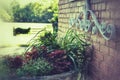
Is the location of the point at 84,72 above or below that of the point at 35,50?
below

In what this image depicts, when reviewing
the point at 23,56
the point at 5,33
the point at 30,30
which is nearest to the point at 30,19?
the point at 30,30

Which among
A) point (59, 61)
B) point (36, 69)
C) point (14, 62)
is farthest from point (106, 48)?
point (14, 62)

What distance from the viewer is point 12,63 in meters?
3.76

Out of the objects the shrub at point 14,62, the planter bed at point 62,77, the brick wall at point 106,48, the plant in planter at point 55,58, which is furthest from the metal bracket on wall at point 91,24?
the shrub at point 14,62

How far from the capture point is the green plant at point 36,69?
349 centimetres

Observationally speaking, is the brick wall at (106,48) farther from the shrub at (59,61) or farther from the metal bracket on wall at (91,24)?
the shrub at (59,61)

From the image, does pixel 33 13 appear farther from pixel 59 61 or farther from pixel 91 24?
pixel 59 61

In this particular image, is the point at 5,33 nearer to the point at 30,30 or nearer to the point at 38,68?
the point at 30,30

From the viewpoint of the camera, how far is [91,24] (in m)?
3.83

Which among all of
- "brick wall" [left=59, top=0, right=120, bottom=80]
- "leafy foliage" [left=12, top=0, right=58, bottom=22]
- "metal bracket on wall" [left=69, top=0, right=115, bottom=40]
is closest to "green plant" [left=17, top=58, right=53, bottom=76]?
"brick wall" [left=59, top=0, right=120, bottom=80]

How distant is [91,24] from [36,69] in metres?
0.95

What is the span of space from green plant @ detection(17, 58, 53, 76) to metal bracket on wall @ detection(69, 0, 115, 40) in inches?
29.1

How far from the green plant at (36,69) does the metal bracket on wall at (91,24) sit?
0.74 m

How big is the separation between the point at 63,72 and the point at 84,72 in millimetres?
361
